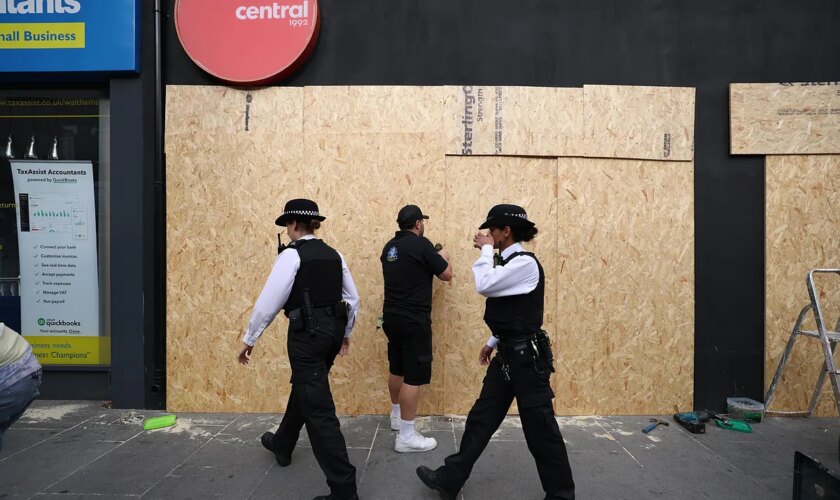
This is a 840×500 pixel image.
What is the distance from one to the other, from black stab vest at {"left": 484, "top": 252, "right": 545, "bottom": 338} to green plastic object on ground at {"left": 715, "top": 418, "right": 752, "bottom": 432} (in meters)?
3.01

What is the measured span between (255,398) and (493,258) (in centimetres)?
330

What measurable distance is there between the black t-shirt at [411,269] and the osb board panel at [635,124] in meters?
2.21

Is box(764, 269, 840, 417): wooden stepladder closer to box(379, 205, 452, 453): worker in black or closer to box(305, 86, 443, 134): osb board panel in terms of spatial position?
box(379, 205, 452, 453): worker in black

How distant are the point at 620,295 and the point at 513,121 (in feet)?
7.31

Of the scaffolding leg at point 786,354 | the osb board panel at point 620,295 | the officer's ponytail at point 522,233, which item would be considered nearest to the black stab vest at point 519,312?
the officer's ponytail at point 522,233

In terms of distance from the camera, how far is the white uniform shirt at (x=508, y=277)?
3.13 metres

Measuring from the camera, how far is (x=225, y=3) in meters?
5.09

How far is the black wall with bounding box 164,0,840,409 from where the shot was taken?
5.16 metres

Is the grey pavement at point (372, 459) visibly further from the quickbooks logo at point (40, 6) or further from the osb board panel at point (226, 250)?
the quickbooks logo at point (40, 6)

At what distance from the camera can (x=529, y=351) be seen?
3.16 m

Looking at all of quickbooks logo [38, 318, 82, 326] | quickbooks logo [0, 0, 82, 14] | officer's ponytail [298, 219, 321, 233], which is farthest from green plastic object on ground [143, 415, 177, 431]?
quickbooks logo [0, 0, 82, 14]

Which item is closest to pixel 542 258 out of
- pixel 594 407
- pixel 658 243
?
pixel 658 243

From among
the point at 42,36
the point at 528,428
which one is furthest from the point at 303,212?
the point at 42,36

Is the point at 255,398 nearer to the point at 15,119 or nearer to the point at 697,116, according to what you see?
the point at 15,119
